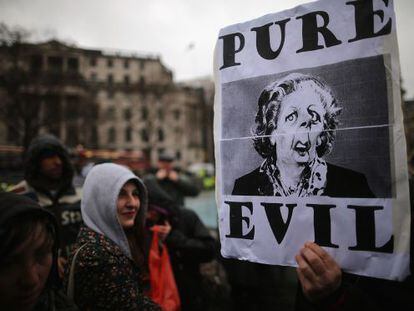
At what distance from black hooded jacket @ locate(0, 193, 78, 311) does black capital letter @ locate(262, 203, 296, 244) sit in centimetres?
87

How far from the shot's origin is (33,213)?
1.11 metres

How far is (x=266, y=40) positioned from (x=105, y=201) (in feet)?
3.90

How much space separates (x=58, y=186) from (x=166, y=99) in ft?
124

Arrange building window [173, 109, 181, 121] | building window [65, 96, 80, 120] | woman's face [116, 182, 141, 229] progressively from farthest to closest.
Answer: building window [173, 109, 181, 121] < building window [65, 96, 80, 120] < woman's face [116, 182, 141, 229]

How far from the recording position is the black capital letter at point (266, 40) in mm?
1177

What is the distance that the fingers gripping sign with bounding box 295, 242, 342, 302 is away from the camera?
3.23 ft

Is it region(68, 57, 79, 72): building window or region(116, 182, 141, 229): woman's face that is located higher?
region(68, 57, 79, 72): building window

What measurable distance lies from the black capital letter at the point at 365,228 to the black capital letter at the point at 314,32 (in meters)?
0.58

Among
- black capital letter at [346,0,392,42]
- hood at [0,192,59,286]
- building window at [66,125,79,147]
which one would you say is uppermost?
building window at [66,125,79,147]

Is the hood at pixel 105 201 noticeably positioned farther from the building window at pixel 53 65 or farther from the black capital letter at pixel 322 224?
the building window at pixel 53 65

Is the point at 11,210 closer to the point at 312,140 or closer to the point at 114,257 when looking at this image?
the point at 114,257

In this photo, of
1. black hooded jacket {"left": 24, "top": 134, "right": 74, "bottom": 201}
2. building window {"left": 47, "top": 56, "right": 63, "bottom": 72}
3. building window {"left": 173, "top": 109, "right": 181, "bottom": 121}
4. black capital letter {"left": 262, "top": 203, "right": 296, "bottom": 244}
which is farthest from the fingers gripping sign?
building window {"left": 173, "top": 109, "right": 181, "bottom": 121}

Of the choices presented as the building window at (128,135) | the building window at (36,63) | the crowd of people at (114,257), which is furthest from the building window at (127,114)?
the crowd of people at (114,257)

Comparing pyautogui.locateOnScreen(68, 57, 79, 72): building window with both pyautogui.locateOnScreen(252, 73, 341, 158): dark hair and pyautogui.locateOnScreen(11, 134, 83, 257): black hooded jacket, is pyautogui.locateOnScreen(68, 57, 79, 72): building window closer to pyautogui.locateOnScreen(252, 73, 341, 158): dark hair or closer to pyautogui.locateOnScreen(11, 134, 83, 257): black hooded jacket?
pyautogui.locateOnScreen(11, 134, 83, 257): black hooded jacket
